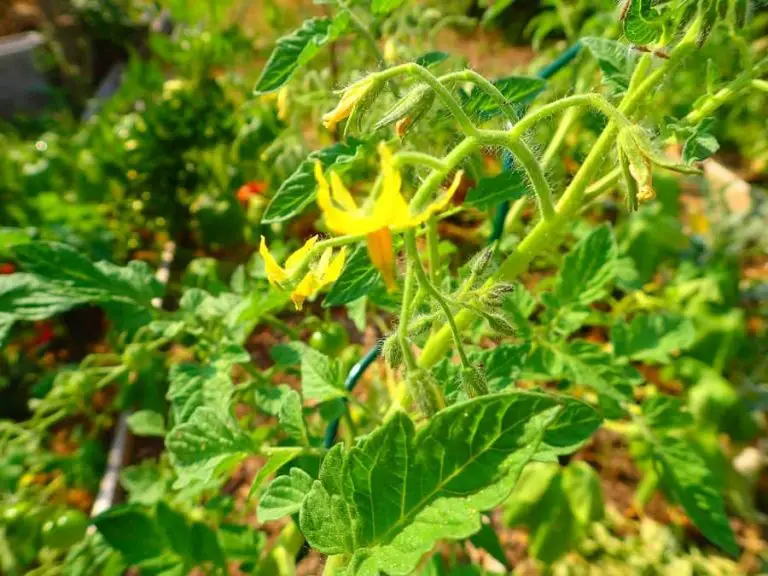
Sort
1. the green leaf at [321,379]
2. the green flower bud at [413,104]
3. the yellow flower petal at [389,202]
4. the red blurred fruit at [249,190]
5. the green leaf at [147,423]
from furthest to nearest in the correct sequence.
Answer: the red blurred fruit at [249,190] → the green leaf at [147,423] → the green leaf at [321,379] → the green flower bud at [413,104] → the yellow flower petal at [389,202]

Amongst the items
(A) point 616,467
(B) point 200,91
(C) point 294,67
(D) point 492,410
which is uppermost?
(C) point 294,67

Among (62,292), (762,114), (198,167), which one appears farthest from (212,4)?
(762,114)

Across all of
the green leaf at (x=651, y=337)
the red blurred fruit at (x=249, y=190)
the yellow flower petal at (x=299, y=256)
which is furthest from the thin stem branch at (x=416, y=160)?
the red blurred fruit at (x=249, y=190)

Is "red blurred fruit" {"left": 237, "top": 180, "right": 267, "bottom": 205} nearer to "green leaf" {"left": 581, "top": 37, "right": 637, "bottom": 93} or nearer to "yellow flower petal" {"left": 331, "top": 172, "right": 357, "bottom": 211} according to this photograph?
"green leaf" {"left": 581, "top": 37, "right": 637, "bottom": 93}

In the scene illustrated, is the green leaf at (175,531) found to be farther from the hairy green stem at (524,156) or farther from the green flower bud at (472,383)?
the hairy green stem at (524,156)

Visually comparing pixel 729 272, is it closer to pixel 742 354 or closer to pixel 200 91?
pixel 742 354

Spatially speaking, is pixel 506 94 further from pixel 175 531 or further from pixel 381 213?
pixel 175 531
